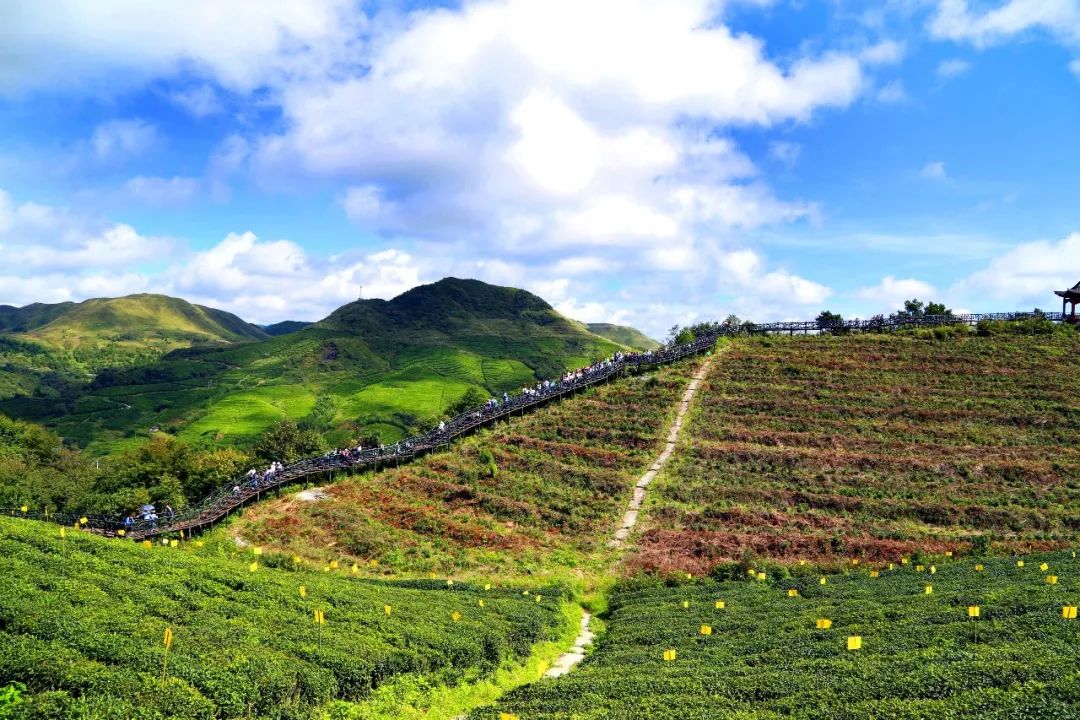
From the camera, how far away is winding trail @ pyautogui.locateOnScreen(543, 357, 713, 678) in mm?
23125

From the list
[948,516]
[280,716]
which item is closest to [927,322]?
[948,516]

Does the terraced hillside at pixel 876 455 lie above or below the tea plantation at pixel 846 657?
above

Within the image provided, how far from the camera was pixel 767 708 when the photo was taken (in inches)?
564

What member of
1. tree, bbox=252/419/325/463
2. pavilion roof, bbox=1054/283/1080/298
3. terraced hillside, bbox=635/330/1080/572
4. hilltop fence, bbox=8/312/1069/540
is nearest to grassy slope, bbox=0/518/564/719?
hilltop fence, bbox=8/312/1069/540

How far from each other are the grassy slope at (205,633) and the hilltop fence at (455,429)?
14.0 meters

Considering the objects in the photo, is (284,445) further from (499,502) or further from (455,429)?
(499,502)

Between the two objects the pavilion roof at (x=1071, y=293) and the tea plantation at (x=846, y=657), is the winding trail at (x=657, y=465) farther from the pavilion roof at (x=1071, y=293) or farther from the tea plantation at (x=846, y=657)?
the pavilion roof at (x=1071, y=293)

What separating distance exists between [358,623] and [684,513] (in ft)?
85.1

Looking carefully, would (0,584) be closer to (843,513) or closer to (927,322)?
(843,513)

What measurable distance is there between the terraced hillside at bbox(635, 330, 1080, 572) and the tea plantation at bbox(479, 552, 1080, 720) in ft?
29.7

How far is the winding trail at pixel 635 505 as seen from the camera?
23.1m

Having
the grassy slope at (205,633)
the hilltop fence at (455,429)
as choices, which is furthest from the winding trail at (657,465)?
the grassy slope at (205,633)

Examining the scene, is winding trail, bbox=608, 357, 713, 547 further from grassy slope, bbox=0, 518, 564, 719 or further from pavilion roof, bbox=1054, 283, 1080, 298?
pavilion roof, bbox=1054, 283, 1080, 298

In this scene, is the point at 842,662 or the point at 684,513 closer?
the point at 842,662
